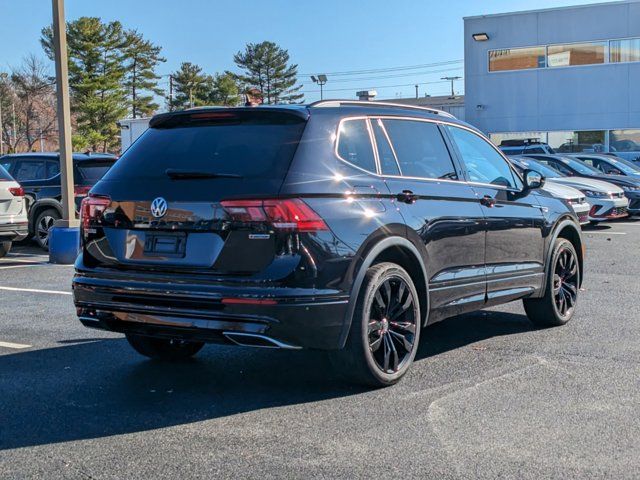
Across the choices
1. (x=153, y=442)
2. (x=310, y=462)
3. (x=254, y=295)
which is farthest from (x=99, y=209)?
(x=310, y=462)

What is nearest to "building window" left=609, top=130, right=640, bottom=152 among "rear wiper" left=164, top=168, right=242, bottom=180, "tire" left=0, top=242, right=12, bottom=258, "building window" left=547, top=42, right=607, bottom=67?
"building window" left=547, top=42, right=607, bottom=67

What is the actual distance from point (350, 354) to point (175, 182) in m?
1.47

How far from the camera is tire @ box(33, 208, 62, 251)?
527 inches

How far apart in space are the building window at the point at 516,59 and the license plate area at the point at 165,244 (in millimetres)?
30995

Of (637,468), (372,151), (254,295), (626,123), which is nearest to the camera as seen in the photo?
(637,468)

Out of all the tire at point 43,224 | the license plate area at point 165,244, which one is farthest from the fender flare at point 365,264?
the tire at point 43,224

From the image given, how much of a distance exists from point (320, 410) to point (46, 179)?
34.2 ft

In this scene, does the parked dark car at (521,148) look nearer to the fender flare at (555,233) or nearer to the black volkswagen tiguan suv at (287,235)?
the fender flare at (555,233)

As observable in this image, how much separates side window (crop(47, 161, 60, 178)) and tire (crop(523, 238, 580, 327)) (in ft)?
31.1

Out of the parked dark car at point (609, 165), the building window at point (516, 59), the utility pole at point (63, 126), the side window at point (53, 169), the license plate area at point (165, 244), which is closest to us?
the license plate area at point (165, 244)

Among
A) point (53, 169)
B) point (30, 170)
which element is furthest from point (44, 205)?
point (30, 170)

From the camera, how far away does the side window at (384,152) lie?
513 centimetres

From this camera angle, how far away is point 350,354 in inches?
186

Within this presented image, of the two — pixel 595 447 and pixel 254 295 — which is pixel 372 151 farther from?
pixel 595 447
